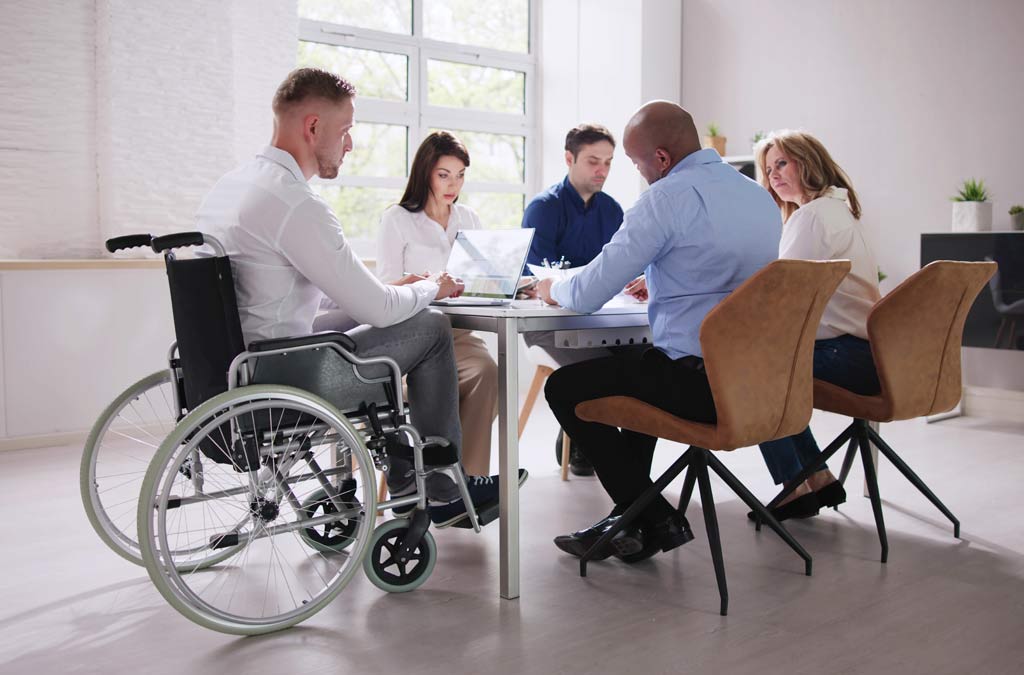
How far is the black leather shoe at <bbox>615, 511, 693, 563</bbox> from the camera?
258 centimetres

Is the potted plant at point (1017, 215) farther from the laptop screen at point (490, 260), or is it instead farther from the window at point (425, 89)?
the laptop screen at point (490, 260)

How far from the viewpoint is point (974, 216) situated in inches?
192

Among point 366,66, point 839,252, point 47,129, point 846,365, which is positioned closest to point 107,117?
point 47,129

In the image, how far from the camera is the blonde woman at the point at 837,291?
290cm

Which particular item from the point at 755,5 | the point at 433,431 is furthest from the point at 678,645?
the point at 755,5

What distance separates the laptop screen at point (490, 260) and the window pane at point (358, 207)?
10.6 ft

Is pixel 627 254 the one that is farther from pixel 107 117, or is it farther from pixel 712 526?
pixel 107 117

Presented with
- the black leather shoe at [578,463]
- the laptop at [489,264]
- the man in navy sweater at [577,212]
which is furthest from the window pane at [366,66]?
the laptop at [489,264]

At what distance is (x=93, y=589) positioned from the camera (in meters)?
2.53

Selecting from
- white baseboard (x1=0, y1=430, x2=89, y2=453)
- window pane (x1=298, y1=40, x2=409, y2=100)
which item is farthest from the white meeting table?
window pane (x1=298, y1=40, x2=409, y2=100)

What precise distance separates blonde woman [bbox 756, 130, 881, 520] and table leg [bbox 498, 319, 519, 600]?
0.99 metres

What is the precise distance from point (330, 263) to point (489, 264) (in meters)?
0.62

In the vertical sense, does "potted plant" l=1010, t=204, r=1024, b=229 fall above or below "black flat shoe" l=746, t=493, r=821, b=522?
above

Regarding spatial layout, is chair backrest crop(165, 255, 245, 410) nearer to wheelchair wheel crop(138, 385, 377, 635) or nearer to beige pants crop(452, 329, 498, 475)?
wheelchair wheel crop(138, 385, 377, 635)
